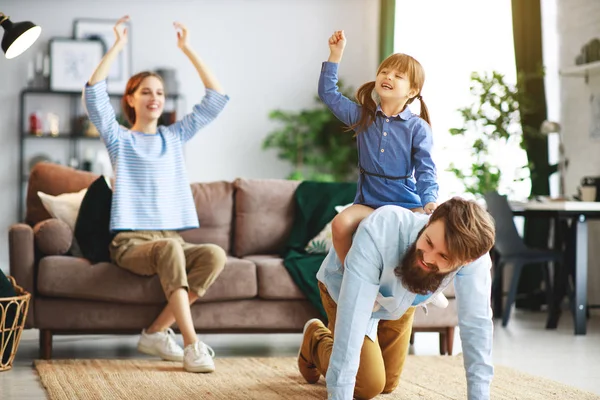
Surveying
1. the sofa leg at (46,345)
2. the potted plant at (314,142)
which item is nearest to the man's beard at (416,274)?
the sofa leg at (46,345)

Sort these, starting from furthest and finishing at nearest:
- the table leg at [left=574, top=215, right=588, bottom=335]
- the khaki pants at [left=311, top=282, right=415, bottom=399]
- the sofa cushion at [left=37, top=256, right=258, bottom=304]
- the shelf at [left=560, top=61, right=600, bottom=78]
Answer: the shelf at [left=560, top=61, right=600, bottom=78] < the table leg at [left=574, top=215, right=588, bottom=335] < the sofa cushion at [left=37, top=256, right=258, bottom=304] < the khaki pants at [left=311, top=282, right=415, bottom=399]

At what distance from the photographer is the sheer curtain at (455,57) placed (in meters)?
6.45

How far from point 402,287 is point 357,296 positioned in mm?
233

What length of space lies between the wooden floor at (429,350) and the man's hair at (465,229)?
1.22 m

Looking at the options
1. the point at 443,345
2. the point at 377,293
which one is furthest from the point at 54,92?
the point at 377,293

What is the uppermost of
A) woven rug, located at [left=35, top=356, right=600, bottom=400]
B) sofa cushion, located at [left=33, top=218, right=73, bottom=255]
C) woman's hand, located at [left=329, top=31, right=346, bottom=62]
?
woman's hand, located at [left=329, top=31, right=346, bottom=62]

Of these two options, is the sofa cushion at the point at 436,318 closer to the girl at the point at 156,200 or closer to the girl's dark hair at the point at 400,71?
the girl at the point at 156,200

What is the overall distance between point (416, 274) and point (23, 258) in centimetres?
200

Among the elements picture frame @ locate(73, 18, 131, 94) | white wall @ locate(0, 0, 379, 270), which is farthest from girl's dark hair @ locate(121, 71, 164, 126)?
white wall @ locate(0, 0, 379, 270)

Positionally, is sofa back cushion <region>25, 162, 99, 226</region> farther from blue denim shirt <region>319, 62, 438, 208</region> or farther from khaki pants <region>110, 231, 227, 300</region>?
blue denim shirt <region>319, 62, 438, 208</region>

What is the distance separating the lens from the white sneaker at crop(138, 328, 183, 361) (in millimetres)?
3488

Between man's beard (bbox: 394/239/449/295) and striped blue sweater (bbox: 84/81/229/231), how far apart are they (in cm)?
165

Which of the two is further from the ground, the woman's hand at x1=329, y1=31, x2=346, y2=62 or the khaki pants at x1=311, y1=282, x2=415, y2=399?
the woman's hand at x1=329, y1=31, x2=346, y2=62

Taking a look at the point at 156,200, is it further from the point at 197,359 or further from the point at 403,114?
the point at 403,114
